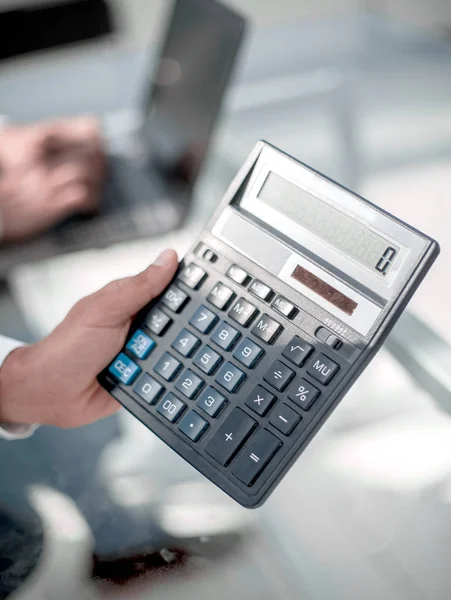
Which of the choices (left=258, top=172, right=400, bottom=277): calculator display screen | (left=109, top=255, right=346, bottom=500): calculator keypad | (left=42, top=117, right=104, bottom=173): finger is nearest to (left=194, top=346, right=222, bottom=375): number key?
(left=109, top=255, right=346, bottom=500): calculator keypad

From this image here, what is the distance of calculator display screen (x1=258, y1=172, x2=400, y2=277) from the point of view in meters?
0.45

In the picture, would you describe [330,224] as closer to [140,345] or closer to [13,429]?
[140,345]

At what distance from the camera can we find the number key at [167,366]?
0.50 meters

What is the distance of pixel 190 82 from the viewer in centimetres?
76

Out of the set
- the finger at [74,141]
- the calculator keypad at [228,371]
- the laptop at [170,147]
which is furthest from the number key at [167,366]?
the finger at [74,141]

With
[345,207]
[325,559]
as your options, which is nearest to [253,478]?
[325,559]

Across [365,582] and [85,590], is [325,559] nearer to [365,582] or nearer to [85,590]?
[365,582]

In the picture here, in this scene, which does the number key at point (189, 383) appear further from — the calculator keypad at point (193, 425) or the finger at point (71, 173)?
the finger at point (71, 173)

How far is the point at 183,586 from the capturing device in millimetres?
466

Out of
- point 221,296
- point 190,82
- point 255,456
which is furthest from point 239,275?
point 190,82

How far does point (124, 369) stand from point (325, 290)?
154 mm

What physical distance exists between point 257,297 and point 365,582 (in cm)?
19

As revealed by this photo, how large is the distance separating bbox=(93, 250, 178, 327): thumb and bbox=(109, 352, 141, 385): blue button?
3 centimetres

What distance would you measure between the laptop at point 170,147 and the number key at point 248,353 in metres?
0.29
